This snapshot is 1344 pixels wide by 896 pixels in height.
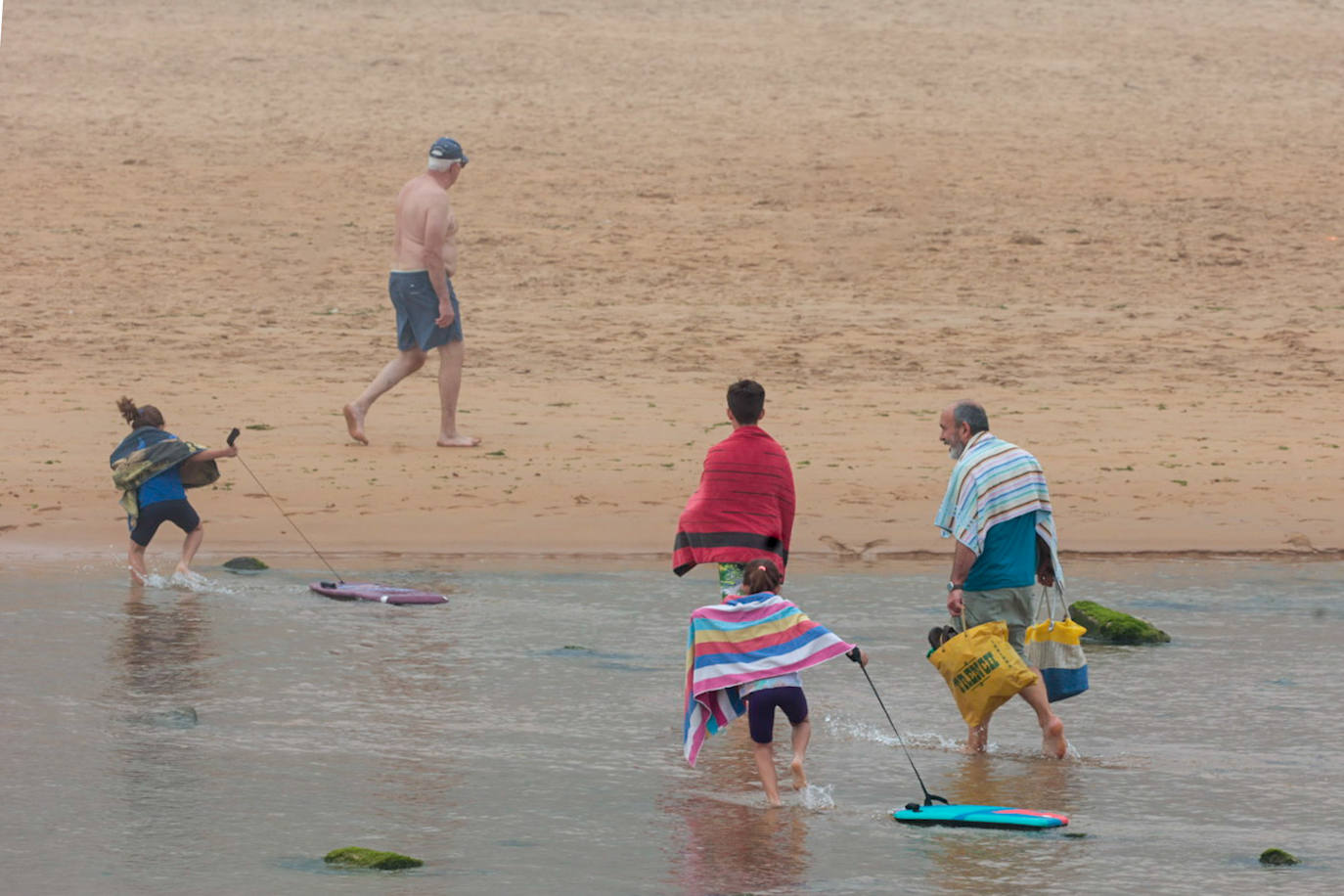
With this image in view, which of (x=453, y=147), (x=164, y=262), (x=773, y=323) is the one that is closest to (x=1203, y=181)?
(x=773, y=323)

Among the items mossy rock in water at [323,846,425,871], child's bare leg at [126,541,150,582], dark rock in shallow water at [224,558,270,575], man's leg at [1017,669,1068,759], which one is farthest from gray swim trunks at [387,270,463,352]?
mossy rock in water at [323,846,425,871]

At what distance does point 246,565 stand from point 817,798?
5407mm

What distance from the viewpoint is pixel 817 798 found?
24.2 feet

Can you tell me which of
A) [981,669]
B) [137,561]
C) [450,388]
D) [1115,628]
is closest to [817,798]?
[981,669]

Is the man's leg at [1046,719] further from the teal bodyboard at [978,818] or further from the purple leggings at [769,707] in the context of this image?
the purple leggings at [769,707]

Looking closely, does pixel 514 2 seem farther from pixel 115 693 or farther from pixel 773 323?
pixel 115 693

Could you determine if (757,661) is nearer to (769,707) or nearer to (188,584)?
(769,707)

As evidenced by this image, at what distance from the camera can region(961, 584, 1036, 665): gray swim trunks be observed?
26.6 ft

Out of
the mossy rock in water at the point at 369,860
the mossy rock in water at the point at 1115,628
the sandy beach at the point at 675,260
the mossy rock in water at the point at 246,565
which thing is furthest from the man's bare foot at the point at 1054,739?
the mossy rock in water at the point at 246,565

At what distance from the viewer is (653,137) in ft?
92.5

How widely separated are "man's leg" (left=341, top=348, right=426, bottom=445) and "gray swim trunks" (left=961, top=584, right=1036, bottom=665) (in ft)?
23.1

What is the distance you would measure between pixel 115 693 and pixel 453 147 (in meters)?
6.19

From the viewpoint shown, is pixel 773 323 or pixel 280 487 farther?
pixel 773 323

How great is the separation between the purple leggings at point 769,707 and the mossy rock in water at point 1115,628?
3.00m
